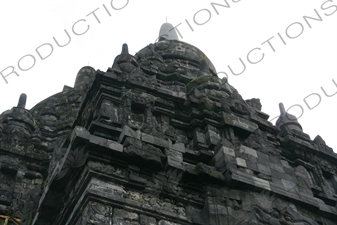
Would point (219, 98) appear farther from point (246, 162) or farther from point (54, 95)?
point (54, 95)

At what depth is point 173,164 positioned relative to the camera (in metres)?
9.05

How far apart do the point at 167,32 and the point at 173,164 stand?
59.1 ft

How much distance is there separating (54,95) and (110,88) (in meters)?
12.5

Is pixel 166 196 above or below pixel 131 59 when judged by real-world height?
below

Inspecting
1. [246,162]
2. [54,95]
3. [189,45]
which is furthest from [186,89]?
[54,95]

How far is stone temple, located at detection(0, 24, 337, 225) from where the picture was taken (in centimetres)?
855

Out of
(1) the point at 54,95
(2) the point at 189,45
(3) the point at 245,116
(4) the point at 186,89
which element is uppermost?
(2) the point at 189,45

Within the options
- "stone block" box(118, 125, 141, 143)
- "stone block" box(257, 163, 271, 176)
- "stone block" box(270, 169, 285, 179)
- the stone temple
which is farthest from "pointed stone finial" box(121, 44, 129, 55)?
"stone block" box(270, 169, 285, 179)

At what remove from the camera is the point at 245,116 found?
→ 1202 centimetres

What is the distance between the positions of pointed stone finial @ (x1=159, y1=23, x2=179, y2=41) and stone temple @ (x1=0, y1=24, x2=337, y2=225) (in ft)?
37.7

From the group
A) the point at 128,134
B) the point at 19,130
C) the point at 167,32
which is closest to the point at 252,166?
the point at 128,134

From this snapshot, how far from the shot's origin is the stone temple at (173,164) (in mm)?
8555

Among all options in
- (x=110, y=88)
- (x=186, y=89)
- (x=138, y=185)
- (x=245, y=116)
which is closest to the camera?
(x=138, y=185)

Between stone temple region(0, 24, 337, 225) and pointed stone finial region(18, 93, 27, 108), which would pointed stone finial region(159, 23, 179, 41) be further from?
stone temple region(0, 24, 337, 225)
